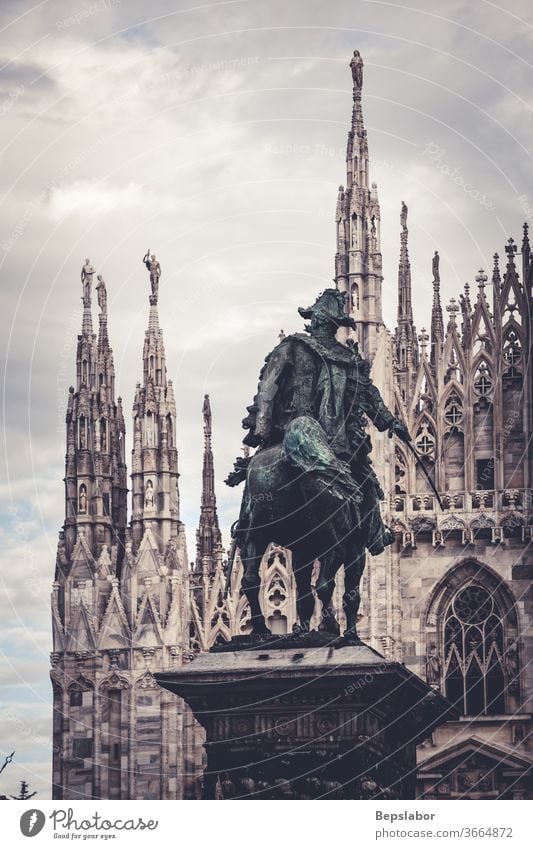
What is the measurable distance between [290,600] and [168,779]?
13.1ft

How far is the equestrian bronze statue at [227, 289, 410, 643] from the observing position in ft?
57.5

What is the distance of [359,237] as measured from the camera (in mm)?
A: 45156

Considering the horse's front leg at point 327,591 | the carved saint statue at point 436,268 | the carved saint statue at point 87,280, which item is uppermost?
the carved saint statue at point 436,268

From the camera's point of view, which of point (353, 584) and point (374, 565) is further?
point (374, 565)

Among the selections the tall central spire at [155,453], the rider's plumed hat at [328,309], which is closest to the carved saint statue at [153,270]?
the tall central spire at [155,453]

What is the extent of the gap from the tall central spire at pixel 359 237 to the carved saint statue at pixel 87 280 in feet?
15.9

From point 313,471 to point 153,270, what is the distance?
28833mm

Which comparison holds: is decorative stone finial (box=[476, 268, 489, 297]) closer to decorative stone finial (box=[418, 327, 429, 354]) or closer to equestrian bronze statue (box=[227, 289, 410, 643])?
decorative stone finial (box=[418, 327, 429, 354])

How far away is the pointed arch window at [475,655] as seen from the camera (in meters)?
43.4

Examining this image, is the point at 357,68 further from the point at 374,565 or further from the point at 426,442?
the point at 374,565

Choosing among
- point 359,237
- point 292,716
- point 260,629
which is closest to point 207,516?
point 359,237

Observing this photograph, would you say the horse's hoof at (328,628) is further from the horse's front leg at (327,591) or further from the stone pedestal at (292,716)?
the stone pedestal at (292,716)

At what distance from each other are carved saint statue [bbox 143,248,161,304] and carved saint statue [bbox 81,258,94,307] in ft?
3.64

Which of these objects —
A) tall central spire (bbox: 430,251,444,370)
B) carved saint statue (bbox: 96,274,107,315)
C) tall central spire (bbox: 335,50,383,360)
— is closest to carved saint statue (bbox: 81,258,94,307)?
carved saint statue (bbox: 96,274,107,315)
